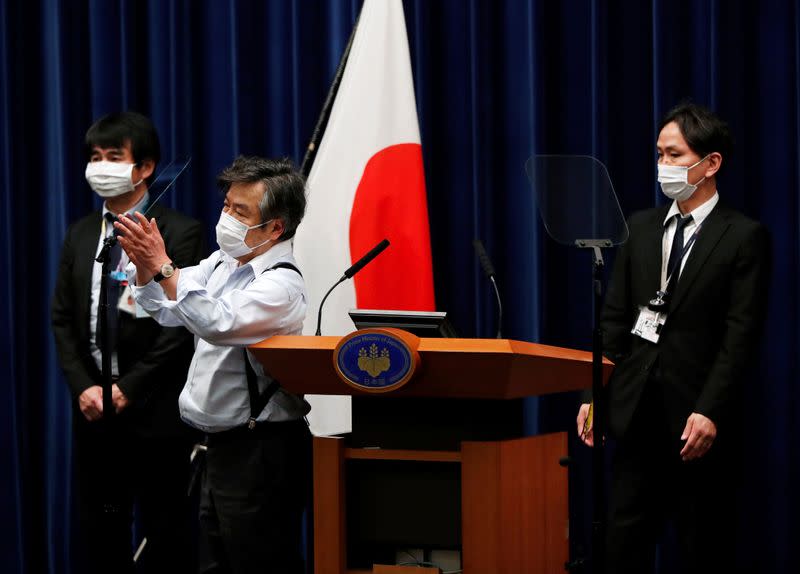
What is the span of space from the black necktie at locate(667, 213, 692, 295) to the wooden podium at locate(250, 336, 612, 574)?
0.60 metres

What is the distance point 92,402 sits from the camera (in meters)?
3.18

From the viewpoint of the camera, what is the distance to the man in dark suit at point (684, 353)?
2797mm

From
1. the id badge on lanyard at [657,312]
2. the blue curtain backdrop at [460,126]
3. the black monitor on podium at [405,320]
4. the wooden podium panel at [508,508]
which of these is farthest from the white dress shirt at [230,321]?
the blue curtain backdrop at [460,126]

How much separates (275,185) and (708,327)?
124cm

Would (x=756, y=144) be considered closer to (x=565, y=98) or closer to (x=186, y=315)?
(x=565, y=98)

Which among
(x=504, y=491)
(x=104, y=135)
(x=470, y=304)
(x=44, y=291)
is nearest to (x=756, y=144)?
(x=470, y=304)

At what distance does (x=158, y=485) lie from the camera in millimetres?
3355

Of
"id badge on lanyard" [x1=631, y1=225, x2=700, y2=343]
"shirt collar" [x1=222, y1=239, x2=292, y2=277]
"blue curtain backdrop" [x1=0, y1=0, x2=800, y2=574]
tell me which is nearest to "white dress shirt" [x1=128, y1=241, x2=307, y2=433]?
"shirt collar" [x1=222, y1=239, x2=292, y2=277]

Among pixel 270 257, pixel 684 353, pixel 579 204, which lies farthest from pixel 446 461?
pixel 684 353

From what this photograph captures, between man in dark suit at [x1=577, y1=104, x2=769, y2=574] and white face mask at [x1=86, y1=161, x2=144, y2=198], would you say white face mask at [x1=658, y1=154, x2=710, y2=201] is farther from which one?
white face mask at [x1=86, y1=161, x2=144, y2=198]

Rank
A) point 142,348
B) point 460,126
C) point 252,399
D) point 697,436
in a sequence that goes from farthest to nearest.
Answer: point 460,126 → point 142,348 → point 697,436 → point 252,399

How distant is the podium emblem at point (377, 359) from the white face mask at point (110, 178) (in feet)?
4.62

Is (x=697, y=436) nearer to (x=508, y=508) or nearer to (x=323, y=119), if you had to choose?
(x=508, y=508)

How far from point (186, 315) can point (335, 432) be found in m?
1.27
